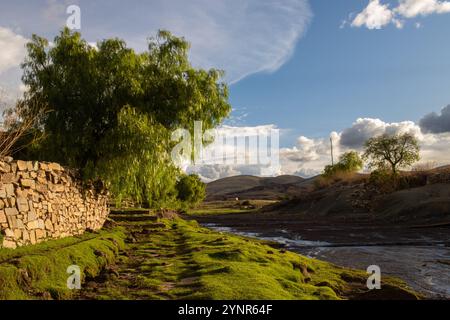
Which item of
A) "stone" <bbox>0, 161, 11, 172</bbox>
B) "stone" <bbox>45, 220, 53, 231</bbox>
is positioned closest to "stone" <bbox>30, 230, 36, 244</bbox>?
"stone" <bbox>45, 220, 53, 231</bbox>

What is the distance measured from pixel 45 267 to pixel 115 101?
48.1 ft

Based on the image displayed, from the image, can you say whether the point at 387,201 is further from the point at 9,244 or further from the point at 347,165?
the point at 9,244

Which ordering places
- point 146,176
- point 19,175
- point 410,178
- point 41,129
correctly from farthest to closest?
point 410,178 → point 41,129 → point 146,176 → point 19,175

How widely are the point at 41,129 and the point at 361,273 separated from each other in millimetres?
19387

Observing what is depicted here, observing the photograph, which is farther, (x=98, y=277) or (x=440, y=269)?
(x=440, y=269)

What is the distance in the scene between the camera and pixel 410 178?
68.8 m

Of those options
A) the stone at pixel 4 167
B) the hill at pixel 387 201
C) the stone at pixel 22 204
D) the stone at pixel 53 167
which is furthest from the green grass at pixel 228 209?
the stone at pixel 4 167

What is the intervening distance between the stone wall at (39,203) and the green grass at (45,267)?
0.74 m

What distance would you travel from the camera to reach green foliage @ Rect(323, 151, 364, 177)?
336 feet

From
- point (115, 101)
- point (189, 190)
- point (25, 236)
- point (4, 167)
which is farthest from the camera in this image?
point (189, 190)

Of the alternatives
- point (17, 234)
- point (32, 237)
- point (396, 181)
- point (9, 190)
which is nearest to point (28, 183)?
point (9, 190)

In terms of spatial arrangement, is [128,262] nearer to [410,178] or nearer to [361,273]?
[361,273]

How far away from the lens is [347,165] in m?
103
